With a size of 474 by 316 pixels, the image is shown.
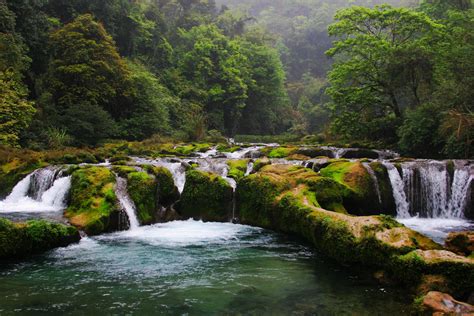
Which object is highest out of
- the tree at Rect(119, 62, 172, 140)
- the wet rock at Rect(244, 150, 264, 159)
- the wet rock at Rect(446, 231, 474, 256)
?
the tree at Rect(119, 62, 172, 140)

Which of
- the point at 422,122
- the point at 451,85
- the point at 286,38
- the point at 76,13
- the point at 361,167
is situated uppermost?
the point at 286,38

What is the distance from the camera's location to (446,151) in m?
17.0

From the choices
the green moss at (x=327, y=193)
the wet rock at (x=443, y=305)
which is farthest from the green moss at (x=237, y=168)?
the wet rock at (x=443, y=305)

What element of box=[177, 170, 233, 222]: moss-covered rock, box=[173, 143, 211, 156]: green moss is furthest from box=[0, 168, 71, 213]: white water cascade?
box=[173, 143, 211, 156]: green moss

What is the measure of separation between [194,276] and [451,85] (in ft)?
48.7

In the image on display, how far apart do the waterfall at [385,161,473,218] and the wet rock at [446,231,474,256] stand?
21.0 ft

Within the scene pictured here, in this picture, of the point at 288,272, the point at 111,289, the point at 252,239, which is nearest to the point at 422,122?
the point at 252,239

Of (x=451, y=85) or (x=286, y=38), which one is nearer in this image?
(x=451, y=85)

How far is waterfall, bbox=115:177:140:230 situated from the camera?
11.9 metres

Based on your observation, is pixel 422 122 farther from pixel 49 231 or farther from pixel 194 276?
pixel 49 231

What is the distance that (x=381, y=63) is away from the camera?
22484 mm

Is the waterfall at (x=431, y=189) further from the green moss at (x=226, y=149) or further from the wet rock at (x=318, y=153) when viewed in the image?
the green moss at (x=226, y=149)

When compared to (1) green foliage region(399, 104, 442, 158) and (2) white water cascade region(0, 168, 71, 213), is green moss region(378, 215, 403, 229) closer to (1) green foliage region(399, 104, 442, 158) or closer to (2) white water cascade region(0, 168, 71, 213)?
(2) white water cascade region(0, 168, 71, 213)

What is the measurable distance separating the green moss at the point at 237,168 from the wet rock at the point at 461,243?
8302 millimetres
